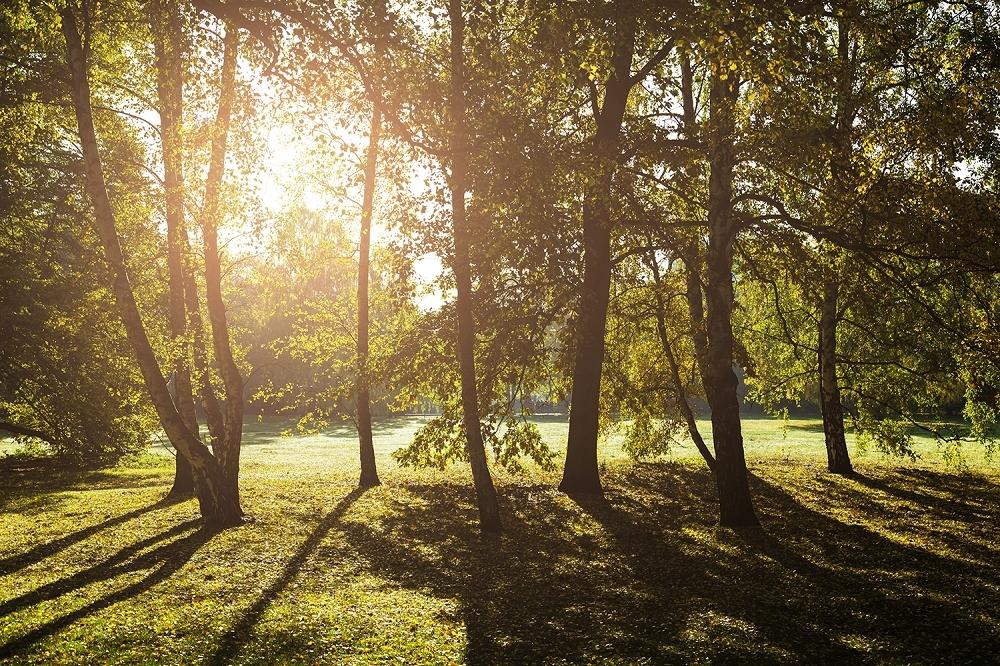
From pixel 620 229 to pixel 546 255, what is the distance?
2.16m

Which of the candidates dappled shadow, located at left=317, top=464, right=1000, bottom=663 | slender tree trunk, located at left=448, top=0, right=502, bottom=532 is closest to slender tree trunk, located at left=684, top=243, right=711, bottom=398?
dappled shadow, located at left=317, top=464, right=1000, bottom=663

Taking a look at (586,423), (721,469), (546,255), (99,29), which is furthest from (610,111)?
(99,29)

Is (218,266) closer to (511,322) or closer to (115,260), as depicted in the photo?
(115,260)

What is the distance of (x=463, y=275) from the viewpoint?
1418 centimetres

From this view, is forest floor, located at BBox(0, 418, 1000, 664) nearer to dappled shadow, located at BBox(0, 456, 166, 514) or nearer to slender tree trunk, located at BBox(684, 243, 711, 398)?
dappled shadow, located at BBox(0, 456, 166, 514)

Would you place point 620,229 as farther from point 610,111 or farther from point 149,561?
point 149,561

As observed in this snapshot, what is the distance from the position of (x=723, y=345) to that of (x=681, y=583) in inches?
192

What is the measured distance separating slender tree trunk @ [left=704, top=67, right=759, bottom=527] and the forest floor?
82 cm

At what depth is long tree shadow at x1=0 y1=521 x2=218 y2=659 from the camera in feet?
26.1

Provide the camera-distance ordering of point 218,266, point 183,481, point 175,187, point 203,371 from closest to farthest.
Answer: point 218,266, point 175,187, point 203,371, point 183,481

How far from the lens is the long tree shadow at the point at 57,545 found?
1151 cm

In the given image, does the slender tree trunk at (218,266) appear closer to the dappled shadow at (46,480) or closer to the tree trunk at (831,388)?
the dappled shadow at (46,480)

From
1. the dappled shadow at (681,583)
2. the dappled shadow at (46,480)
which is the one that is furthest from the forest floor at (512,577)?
the dappled shadow at (46,480)

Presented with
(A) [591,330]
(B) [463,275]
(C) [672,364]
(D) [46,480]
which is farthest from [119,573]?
(D) [46,480]
